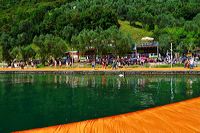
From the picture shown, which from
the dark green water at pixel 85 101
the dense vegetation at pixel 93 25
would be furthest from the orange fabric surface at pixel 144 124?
the dense vegetation at pixel 93 25

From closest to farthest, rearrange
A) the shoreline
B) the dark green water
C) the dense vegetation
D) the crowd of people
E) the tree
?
the dark green water < the shoreline < the crowd of people < the tree < the dense vegetation

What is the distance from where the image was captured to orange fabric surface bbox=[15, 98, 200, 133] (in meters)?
9.51

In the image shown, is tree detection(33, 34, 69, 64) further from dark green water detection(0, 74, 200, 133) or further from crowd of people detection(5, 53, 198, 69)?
dark green water detection(0, 74, 200, 133)

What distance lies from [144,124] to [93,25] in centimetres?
9316

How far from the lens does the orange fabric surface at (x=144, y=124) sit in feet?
31.2

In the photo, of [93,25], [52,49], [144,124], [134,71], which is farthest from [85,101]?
[93,25]

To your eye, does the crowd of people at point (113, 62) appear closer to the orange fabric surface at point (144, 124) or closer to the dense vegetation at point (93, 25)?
the dense vegetation at point (93, 25)

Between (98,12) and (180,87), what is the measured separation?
241ft

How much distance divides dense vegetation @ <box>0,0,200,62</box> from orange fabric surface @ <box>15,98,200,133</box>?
52.2 metres

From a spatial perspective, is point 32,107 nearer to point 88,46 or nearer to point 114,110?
point 114,110

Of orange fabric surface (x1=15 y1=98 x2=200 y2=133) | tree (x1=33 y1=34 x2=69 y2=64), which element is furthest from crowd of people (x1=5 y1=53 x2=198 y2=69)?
orange fabric surface (x1=15 y1=98 x2=200 y2=133)

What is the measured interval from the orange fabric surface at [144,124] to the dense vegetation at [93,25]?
2054 inches

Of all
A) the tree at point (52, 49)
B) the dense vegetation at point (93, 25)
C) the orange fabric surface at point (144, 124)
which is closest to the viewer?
the orange fabric surface at point (144, 124)

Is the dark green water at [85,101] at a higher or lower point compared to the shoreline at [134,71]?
lower
